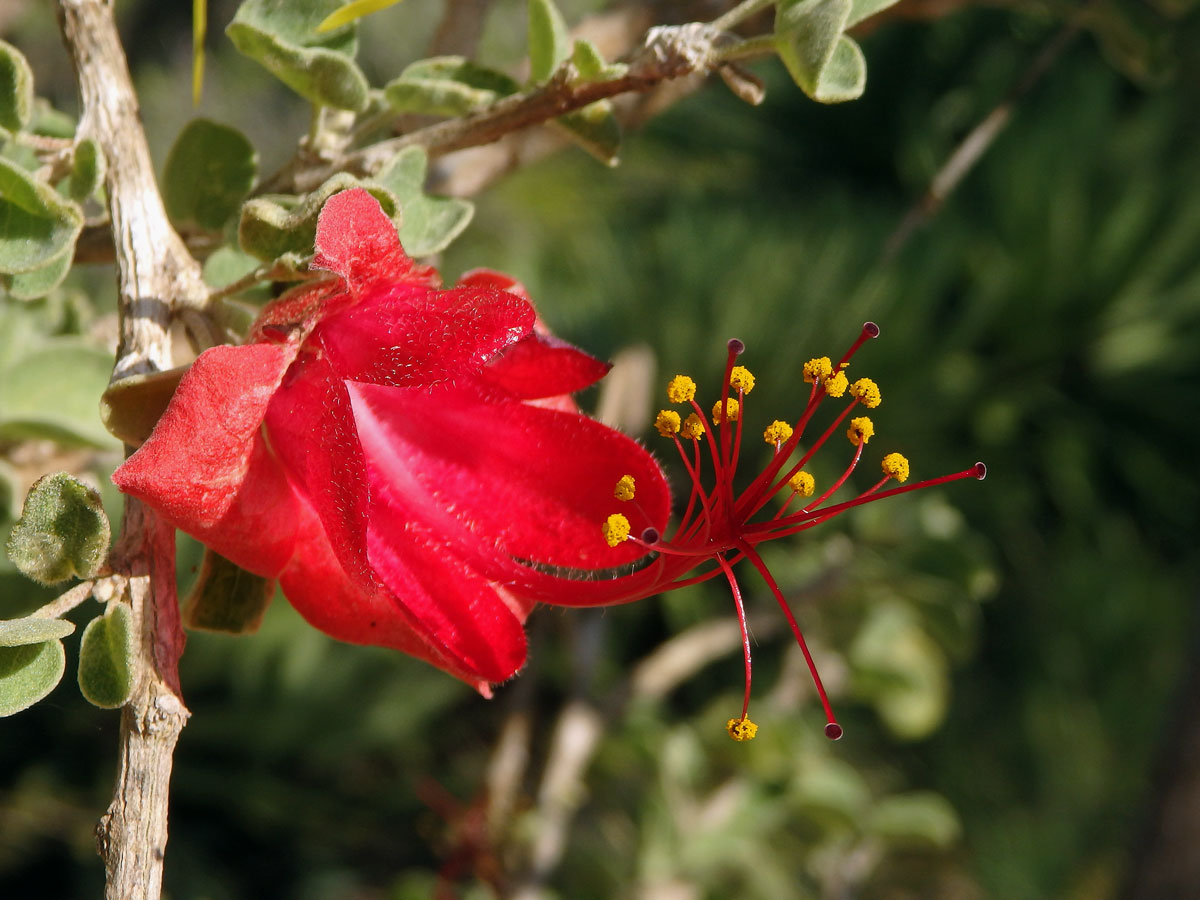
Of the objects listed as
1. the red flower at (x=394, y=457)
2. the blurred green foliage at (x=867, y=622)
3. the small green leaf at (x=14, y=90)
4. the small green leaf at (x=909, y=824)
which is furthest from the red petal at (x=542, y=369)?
the small green leaf at (x=909, y=824)

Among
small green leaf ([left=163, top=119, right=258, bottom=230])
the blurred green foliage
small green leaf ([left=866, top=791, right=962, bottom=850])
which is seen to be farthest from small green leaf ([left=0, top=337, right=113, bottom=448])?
small green leaf ([left=866, top=791, right=962, bottom=850])

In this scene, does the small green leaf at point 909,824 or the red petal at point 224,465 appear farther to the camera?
the small green leaf at point 909,824

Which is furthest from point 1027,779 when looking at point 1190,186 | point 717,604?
point 1190,186

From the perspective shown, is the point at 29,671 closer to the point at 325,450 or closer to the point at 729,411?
the point at 325,450

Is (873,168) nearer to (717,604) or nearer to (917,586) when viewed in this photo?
(717,604)

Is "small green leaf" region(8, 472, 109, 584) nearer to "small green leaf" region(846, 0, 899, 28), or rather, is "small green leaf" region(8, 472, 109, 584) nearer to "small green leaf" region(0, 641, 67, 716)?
"small green leaf" region(0, 641, 67, 716)

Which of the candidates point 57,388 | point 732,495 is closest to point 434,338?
point 732,495

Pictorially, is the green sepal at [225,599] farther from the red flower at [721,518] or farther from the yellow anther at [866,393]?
the yellow anther at [866,393]
